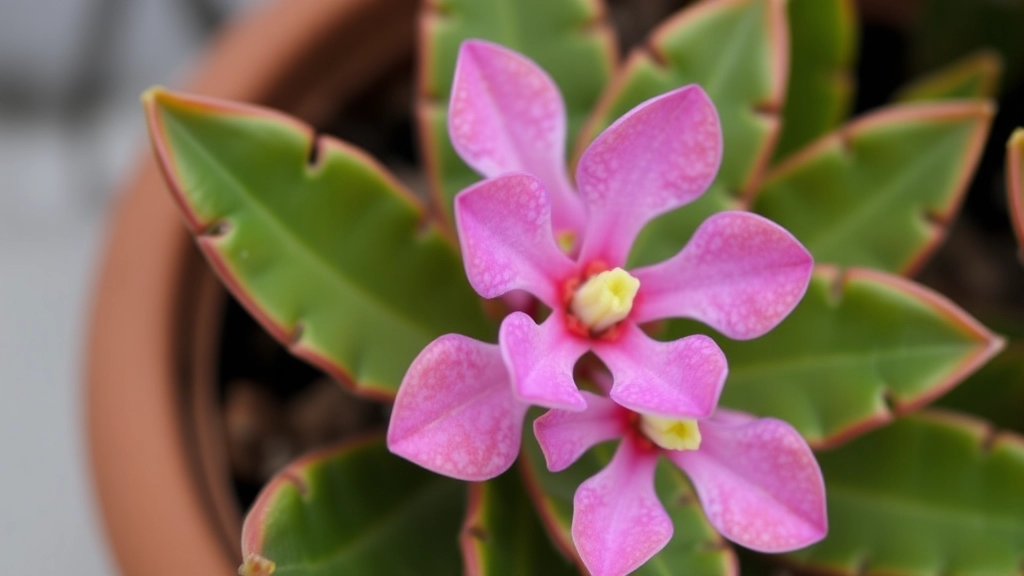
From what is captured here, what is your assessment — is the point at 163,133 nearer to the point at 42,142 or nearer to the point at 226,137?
the point at 226,137

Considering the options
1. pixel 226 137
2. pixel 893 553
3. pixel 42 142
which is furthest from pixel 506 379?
pixel 42 142

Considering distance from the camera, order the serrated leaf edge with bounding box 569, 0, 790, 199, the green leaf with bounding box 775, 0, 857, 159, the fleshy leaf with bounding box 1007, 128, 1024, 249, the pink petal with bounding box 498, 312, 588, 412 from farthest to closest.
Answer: the green leaf with bounding box 775, 0, 857, 159 → the serrated leaf edge with bounding box 569, 0, 790, 199 → the fleshy leaf with bounding box 1007, 128, 1024, 249 → the pink petal with bounding box 498, 312, 588, 412

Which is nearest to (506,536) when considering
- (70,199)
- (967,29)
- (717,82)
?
(717,82)

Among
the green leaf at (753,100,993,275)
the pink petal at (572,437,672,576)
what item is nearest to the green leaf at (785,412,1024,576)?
the green leaf at (753,100,993,275)

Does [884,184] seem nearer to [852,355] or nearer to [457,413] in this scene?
[852,355]

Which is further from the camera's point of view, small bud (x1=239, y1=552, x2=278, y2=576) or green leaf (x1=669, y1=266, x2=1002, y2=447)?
green leaf (x1=669, y1=266, x2=1002, y2=447)

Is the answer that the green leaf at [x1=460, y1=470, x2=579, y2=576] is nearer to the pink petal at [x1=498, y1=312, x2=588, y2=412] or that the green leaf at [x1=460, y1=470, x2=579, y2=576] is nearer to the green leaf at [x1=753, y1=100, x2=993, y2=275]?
the pink petal at [x1=498, y1=312, x2=588, y2=412]
